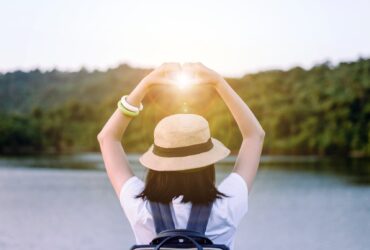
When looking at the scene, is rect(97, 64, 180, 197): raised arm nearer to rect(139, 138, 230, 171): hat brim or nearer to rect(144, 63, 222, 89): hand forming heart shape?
rect(144, 63, 222, 89): hand forming heart shape

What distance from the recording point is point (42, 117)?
69188 millimetres

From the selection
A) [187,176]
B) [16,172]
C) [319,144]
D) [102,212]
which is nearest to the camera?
[187,176]

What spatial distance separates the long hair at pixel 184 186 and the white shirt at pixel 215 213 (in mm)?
16

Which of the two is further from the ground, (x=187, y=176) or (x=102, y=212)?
(x=187, y=176)

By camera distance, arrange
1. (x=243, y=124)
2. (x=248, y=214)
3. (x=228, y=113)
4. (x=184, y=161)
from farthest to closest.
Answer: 1. (x=228, y=113)
2. (x=248, y=214)
3. (x=243, y=124)
4. (x=184, y=161)

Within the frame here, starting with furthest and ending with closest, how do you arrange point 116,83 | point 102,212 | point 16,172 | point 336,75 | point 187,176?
1. point 116,83
2. point 336,75
3. point 16,172
4. point 102,212
5. point 187,176

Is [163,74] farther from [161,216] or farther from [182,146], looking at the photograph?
[161,216]

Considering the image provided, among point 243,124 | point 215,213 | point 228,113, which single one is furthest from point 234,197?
point 228,113

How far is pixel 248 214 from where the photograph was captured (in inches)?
882

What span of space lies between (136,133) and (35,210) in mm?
36745

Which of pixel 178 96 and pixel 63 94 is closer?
pixel 178 96

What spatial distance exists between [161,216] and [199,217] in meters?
0.07

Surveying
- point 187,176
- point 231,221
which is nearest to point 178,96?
point 187,176

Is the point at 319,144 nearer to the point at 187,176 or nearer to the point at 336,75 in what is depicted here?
the point at 336,75
